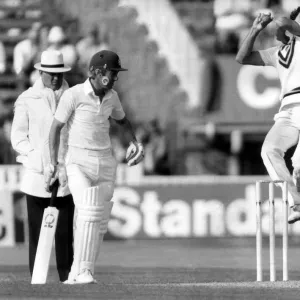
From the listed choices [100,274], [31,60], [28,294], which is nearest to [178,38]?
[31,60]

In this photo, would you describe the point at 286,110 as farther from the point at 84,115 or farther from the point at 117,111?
the point at 84,115

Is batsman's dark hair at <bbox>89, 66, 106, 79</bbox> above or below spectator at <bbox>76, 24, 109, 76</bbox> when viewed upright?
above

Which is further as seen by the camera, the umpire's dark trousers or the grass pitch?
the umpire's dark trousers

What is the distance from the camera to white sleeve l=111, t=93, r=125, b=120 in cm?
1034

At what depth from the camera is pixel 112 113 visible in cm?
1048

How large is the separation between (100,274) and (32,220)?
8.56 feet

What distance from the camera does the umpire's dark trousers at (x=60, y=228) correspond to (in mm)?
10703

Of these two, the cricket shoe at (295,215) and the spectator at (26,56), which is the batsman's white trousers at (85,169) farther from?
the spectator at (26,56)

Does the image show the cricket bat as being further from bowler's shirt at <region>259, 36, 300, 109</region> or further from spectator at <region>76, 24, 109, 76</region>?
spectator at <region>76, 24, 109, 76</region>

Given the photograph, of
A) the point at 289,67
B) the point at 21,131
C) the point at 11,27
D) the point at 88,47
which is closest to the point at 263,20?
the point at 289,67

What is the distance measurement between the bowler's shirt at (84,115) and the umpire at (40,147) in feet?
1.82

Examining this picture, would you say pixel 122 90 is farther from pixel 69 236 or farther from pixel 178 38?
pixel 69 236

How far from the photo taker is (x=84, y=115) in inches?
399

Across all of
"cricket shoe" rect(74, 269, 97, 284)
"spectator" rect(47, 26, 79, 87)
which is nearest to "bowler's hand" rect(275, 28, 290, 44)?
"cricket shoe" rect(74, 269, 97, 284)
